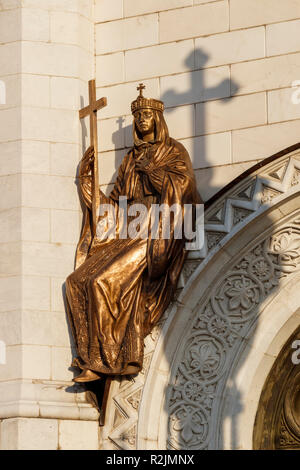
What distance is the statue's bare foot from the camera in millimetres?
11781

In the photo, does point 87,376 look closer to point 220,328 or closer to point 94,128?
point 220,328

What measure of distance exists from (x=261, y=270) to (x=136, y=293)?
0.97m

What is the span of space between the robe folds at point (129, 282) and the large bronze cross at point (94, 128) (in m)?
0.28

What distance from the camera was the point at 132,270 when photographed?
1200cm

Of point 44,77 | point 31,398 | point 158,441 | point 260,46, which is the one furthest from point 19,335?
point 260,46

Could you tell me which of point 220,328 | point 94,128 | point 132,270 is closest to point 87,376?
point 132,270

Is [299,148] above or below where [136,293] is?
above

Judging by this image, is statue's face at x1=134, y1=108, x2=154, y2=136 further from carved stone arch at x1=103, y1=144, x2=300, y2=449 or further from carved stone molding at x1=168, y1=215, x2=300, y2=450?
carved stone molding at x1=168, y1=215, x2=300, y2=450

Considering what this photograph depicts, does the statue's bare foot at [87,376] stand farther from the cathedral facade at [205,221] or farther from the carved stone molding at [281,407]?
the carved stone molding at [281,407]

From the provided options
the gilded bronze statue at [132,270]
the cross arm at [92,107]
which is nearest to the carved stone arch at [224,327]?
the gilded bronze statue at [132,270]

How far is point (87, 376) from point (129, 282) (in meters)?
0.79

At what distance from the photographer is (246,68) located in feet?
40.6

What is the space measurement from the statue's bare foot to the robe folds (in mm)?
38

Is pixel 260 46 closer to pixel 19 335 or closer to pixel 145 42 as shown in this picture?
pixel 145 42
